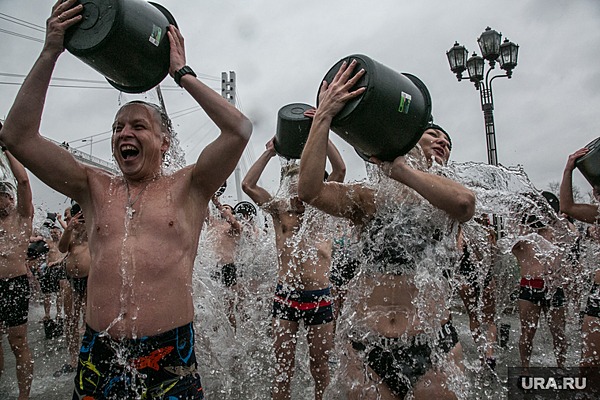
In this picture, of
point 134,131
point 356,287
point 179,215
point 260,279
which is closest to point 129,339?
point 179,215

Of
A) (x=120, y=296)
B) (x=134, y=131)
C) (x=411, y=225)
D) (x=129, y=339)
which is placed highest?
(x=134, y=131)

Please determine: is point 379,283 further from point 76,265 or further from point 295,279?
point 76,265

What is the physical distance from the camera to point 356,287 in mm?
2496

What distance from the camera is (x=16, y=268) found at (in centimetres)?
444

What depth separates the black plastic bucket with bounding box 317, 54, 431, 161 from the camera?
202 centimetres

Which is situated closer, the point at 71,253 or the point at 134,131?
the point at 134,131

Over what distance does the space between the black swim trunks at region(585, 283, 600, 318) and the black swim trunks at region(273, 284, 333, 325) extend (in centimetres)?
205

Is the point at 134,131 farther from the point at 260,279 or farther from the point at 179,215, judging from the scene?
the point at 260,279

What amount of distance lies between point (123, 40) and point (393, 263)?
5.46 ft

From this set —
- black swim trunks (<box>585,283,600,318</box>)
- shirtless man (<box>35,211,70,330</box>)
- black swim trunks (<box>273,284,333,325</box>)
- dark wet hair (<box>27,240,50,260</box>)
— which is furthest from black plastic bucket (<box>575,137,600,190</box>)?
dark wet hair (<box>27,240,50,260</box>)

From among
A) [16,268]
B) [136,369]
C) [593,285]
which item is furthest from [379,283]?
[16,268]

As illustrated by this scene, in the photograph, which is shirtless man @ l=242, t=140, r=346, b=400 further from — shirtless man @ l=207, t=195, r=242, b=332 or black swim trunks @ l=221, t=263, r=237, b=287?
black swim trunks @ l=221, t=263, r=237, b=287

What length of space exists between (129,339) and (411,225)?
1.45 metres

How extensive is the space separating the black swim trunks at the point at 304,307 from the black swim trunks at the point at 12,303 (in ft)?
7.67
